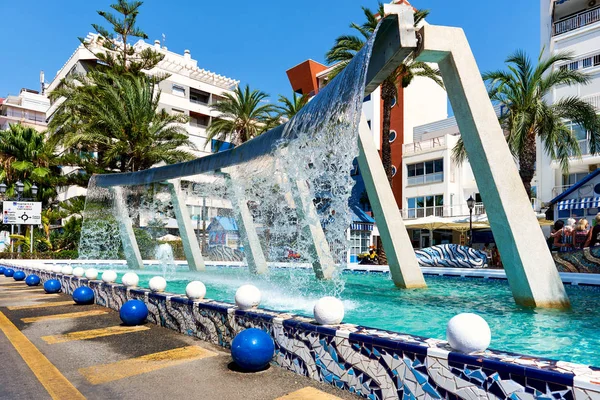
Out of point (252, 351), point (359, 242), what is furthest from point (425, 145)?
point (252, 351)

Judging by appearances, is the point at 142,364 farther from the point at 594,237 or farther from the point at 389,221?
the point at 594,237

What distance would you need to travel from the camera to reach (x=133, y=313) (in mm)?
6750

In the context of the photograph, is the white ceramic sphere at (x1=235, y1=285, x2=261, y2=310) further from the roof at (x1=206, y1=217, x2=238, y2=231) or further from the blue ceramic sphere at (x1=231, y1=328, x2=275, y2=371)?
the roof at (x1=206, y1=217, x2=238, y2=231)

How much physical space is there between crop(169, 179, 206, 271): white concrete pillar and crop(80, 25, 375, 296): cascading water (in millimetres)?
522

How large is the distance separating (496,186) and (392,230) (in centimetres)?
374

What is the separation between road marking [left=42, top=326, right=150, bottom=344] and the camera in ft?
19.7

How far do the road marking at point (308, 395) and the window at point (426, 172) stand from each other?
33827 millimetres

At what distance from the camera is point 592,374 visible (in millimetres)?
2682

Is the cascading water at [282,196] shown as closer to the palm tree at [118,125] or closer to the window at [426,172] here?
the palm tree at [118,125]

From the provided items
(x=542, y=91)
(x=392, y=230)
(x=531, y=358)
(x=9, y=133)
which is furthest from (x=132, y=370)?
(x=9, y=133)

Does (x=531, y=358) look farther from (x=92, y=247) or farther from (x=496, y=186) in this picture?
(x=92, y=247)

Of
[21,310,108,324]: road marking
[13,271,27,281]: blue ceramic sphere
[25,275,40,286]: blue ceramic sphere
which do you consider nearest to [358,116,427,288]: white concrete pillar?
[21,310,108,324]: road marking

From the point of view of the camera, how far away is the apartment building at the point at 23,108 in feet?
225

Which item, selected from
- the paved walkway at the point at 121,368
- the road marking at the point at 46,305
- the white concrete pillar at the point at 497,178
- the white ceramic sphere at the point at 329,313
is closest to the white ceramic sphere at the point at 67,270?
the road marking at the point at 46,305
